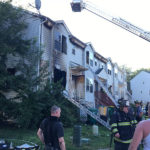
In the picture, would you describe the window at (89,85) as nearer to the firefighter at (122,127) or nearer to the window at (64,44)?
the window at (64,44)

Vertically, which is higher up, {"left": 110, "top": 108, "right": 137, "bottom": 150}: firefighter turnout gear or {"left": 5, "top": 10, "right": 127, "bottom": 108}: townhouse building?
{"left": 5, "top": 10, "right": 127, "bottom": 108}: townhouse building

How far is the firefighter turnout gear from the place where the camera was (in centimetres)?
537

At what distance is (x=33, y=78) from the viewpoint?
12305 millimetres

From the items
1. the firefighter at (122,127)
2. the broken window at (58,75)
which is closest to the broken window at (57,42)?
the broken window at (58,75)

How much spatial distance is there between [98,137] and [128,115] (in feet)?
20.0

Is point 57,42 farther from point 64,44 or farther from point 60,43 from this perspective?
point 64,44

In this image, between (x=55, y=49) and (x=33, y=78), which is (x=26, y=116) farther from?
(x=55, y=49)

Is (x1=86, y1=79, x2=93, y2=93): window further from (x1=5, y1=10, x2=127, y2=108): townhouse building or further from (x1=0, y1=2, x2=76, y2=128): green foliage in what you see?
(x1=0, y1=2, x2=76, y2=128): green foliage

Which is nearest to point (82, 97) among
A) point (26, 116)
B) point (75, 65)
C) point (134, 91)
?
point (75, 65)

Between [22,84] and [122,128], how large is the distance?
7.39 meters

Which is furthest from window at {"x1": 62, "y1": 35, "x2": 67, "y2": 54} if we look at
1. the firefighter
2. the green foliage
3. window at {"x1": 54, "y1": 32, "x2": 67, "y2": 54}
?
the firefighter

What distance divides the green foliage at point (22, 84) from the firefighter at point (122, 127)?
601cm

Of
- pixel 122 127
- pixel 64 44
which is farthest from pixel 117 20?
pixel 122 127

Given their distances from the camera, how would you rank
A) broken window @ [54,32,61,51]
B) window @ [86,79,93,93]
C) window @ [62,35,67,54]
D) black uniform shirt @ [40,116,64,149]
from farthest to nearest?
window @ [86,79,93,93] → window @ [62,35,67,54] → broken window @ [54,32,61,51] → black uniform shirt @ [40,116,64,149]
